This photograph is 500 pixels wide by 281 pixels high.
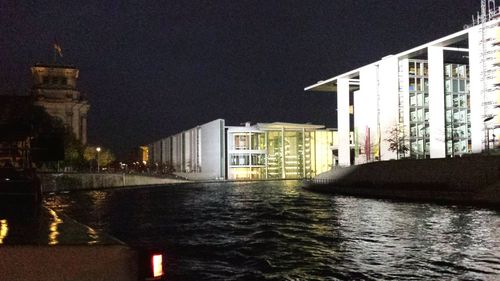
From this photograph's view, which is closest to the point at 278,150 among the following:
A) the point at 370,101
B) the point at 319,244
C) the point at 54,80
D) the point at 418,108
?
the point at 370,101

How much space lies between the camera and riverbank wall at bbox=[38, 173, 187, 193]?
84188 mm

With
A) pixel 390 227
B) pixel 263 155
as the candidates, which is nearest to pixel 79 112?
pixel 263 155

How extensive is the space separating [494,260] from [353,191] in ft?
168

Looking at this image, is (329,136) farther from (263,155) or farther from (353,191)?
(353,191)

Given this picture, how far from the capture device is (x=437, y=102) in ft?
255

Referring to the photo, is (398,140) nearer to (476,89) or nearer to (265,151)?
(476,89)

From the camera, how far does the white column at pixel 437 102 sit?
3054 inches

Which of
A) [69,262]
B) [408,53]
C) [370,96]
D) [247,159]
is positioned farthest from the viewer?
[247,159]

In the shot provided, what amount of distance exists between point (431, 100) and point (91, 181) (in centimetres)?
5914

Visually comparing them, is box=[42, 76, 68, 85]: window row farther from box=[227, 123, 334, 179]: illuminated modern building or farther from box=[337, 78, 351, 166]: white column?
box=[337, 78, 351, 166]: white column

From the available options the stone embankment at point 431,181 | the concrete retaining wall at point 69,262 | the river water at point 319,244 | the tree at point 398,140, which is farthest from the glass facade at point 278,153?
the concrete retaining wall at point 69,262

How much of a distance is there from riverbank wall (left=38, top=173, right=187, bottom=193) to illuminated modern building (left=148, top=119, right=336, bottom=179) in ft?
58.8

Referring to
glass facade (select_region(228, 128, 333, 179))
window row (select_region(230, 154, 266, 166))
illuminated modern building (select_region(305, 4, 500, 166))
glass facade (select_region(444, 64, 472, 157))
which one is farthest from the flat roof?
window row (select_region(230, 154, 266, 166))

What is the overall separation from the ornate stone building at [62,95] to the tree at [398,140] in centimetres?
7333
